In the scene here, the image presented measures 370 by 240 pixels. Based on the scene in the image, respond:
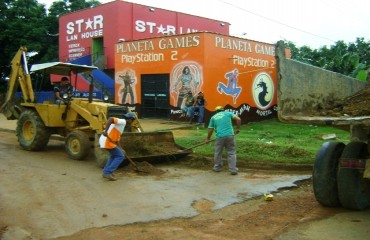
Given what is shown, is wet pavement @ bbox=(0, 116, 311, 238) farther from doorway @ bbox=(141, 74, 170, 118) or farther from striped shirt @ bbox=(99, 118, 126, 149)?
doorway @ bbox=(141, 74, 170, 118)

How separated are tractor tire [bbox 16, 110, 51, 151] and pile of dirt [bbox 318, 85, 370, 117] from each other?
8175 millimetres

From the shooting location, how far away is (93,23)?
1151 inches

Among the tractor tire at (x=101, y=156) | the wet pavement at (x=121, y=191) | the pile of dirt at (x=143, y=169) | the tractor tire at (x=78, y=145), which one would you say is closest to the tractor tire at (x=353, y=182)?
the wet pavement at (x=121, y=191)

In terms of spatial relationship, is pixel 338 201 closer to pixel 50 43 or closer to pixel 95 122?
pixel 95 122

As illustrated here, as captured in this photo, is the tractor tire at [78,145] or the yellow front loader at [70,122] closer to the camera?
the yellow front loader at [70,122]

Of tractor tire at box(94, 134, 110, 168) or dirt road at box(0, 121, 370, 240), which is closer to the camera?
dirt road at box(0, 121, 370, 240)

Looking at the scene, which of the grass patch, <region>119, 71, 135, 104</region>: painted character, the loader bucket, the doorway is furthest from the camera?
<region>119, 71, 135, 104</region>: painted character

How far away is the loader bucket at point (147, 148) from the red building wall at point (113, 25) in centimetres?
1713

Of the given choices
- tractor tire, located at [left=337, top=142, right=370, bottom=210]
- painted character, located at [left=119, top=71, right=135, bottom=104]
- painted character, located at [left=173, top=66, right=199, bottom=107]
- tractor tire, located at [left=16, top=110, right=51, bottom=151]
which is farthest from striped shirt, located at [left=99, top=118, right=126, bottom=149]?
painted character, located at [left=119, top=71, right=135, bottom=104]

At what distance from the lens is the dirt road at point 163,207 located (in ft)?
18.9

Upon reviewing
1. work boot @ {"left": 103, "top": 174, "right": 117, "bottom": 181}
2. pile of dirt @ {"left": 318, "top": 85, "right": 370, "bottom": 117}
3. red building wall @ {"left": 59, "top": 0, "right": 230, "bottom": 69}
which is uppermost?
red building wall @ {"left": 59, "top": 0, "right": 230, "bottom": 69}

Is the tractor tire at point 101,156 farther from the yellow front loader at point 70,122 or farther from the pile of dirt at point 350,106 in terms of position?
A: the pile of dirt at point 350,106

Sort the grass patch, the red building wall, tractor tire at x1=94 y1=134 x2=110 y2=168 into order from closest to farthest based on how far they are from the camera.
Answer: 1. tractor tire at x1=94 y1=134 x2=110 y2=168
2. the grass patch
3. the red building wall

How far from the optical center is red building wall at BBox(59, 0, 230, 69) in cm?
2764
